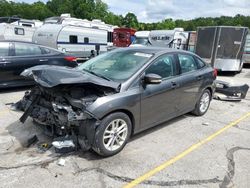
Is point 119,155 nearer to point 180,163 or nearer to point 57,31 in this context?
point 180,163

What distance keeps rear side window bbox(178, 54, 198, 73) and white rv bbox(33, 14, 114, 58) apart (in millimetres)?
11994

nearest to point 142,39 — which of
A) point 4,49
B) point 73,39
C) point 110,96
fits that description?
point 73,39

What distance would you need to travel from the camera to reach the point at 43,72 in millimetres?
3783

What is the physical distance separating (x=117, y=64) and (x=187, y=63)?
1.63 m

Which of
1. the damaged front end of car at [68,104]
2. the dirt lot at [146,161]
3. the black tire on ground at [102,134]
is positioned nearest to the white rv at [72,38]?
the dirt lot at [146,161]

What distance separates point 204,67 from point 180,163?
9.17 feet

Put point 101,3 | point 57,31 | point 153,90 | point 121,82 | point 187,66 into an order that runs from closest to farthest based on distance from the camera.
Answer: point 121,82, point 153,90, point 187,66, point 57,31, point 101,3

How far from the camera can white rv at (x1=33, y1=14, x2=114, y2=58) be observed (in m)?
15.7

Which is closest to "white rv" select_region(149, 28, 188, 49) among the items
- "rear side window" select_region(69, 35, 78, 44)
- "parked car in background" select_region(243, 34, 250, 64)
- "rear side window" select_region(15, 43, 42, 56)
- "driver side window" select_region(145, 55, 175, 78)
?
"parked car in background" select_region(243, 34, 250, 64)

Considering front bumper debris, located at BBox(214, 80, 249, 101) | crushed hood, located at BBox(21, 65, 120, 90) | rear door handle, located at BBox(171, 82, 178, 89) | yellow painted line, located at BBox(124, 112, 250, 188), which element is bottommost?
yellow painted line, located at BBox(124, 112, 250, 188)

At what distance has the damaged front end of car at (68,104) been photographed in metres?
3.34

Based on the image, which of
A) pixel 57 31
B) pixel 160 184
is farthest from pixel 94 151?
pixel 57 31

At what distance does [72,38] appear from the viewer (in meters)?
16.3

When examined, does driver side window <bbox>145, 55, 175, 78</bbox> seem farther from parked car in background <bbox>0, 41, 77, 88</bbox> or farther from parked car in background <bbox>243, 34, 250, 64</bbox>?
parked car in background <bbox>243, 34, 250, 64</bbox>
